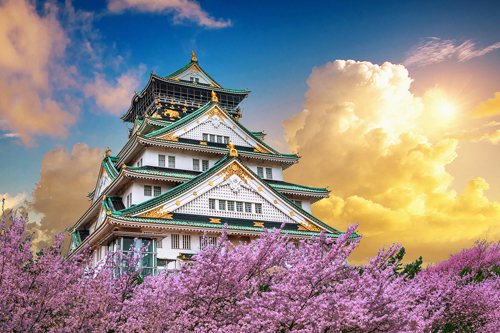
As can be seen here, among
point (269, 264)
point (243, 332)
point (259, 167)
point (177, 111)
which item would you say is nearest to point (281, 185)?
point (259, 167)

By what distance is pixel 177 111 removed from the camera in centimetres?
4622

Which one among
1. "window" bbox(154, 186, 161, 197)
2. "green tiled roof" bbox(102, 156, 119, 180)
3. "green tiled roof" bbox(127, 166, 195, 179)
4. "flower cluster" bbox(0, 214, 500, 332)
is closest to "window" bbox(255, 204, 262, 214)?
"green tiled roof" bbox(127, 166, 195, 179)

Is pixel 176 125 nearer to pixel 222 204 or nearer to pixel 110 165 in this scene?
pixel 110 165

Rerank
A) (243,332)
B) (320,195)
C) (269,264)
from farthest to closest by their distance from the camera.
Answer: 1. (320,195)
2. (269,264)
3. (243,332)

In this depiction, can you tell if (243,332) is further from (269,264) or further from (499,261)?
(499,261)

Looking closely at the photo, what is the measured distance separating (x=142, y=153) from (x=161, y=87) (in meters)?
11.5

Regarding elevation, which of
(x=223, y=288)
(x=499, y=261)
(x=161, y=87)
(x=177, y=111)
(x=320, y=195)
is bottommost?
(x=223, y=288)

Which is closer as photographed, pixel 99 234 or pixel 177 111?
pixel 99 234

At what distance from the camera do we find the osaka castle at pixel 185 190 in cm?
2905

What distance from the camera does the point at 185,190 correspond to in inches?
1207

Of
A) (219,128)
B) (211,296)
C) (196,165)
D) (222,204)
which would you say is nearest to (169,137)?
(196,165)

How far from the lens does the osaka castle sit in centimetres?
2905

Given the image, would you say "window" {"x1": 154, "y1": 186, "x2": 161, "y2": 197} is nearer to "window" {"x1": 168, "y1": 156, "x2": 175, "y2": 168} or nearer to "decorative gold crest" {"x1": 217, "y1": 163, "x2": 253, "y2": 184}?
"window" {"x1": 168, "y1": 156, "x2": 175, "y2": 168}

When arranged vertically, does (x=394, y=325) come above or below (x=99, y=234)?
below
